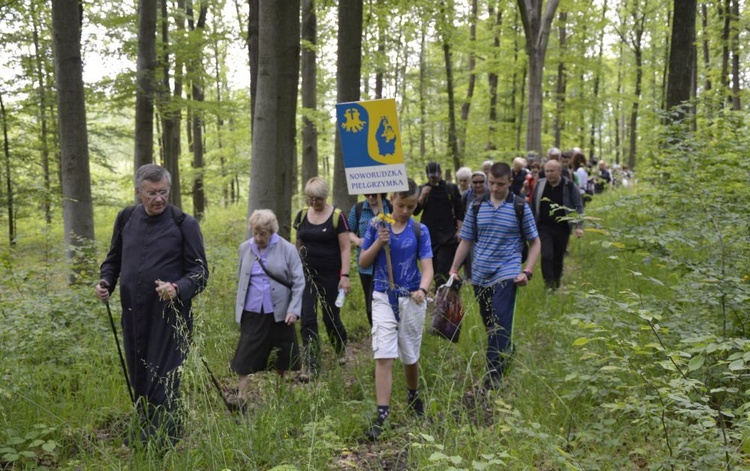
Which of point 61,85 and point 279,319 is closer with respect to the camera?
point 279,319

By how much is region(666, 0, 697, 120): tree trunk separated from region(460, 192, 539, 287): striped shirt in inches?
208

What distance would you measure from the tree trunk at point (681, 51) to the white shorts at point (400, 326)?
6818 mm

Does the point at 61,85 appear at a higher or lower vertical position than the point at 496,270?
higher

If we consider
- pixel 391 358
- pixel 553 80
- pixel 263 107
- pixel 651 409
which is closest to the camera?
pixel 651 409

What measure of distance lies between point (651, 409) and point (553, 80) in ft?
84.2

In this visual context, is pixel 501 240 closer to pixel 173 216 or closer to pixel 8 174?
pixel 173 216

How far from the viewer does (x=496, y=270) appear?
5.38 m

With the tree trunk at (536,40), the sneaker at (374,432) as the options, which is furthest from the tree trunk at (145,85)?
the tree trunk at (536,40)

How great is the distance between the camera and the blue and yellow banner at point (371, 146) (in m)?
4.94

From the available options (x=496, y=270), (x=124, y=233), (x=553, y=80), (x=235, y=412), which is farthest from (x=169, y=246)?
(x=553, y=80)

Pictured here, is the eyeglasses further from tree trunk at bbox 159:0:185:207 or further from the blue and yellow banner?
tree trunk at bbox 159:0:185:207

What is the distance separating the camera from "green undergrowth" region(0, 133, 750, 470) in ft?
A: 10.6

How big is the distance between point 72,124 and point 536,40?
11.3 meters

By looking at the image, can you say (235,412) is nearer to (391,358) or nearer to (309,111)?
(391,358)
